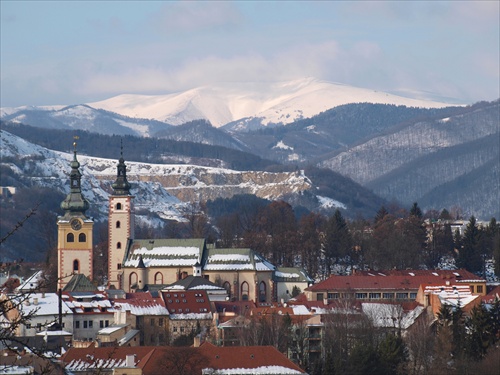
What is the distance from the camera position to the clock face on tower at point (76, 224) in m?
123

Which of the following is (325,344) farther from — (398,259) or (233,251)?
(398,259)

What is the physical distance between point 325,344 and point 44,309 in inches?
910

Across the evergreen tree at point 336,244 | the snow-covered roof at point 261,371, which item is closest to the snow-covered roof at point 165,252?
the evergreen tree at point 336,244

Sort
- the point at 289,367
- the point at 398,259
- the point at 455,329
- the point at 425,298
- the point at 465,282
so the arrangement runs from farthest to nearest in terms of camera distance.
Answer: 1. the point at 398,259
2. the point at 465,282
3. the point at 425,298
4. the point at 455,329
5. the point at 289,367

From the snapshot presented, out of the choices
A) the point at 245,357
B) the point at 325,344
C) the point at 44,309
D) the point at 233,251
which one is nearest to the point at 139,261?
the point at 233,251

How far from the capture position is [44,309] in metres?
97.6

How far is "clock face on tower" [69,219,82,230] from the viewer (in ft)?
403

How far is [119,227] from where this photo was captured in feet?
407

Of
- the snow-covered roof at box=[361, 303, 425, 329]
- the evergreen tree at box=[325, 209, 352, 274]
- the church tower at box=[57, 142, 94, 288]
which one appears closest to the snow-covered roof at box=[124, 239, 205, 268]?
the church tower at box=[57, 142, 94, 288]

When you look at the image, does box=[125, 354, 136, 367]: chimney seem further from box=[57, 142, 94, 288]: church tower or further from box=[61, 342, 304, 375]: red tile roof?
box=[57, 142, 94, 288]: church tower

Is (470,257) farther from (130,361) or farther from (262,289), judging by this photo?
(130,361)

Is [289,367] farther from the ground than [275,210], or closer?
closer

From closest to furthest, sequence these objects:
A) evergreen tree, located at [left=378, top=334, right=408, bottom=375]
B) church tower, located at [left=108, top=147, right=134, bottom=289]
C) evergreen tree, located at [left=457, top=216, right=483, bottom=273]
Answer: evergreen tree, located at [left=378, top=334, right=408, bottom=375] → church tower, located at [left=108, top=147, right=134, bottom=289] → evergreen tree, located at [left=457, top=216, right=483, bottom=273]

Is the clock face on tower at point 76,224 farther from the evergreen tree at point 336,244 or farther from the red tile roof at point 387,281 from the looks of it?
the evergreen tree at point 336,244
